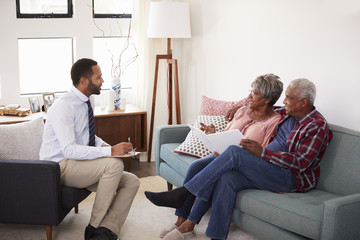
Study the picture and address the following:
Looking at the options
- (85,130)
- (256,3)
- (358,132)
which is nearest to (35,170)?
(85,130)

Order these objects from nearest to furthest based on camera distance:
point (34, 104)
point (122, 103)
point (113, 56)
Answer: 1. point (34, 104)
2. point (122, 103)
3. point (113, 56)

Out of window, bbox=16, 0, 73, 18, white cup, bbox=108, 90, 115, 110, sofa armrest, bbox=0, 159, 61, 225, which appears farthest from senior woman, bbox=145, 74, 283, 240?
window, bbox=16, 0, 73, 18

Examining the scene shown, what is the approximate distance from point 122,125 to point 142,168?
1.69 ft

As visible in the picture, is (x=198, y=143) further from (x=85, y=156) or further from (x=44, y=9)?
(x=44, y=9)

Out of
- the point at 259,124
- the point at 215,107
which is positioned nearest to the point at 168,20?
the point at 215,107

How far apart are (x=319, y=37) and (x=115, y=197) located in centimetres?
183

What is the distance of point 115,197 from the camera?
3281mm

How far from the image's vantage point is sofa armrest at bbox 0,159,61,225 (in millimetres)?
2959

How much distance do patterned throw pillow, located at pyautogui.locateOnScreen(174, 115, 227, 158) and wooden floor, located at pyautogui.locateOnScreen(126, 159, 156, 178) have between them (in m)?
1.00

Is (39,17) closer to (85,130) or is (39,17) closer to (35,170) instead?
(85,130)

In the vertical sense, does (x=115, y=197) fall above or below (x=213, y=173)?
below

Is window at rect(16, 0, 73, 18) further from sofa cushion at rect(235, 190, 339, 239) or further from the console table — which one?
sofa cushion at rect(235, 190, 339, 239)

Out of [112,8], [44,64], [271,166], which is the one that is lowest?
[271,166]

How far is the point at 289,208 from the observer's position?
268 centimetres
